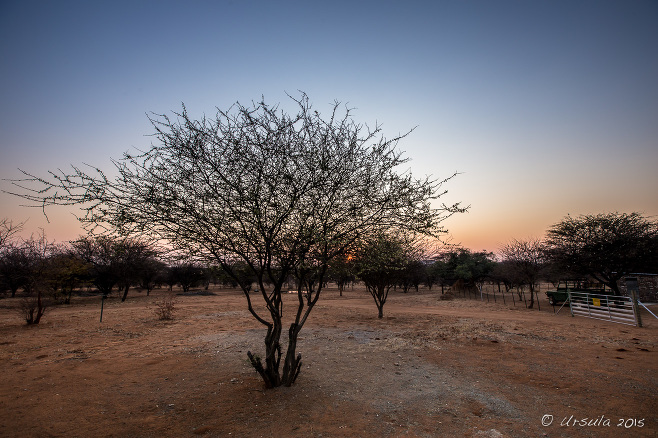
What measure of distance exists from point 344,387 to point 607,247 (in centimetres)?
2622

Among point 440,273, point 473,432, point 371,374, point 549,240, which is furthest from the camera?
point 440,273

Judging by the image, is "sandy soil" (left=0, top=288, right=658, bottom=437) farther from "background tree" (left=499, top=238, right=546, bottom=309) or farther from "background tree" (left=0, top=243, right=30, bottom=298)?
"background tree" (left=0, top=243, right=30, bottom=298)

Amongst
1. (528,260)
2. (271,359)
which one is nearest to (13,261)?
(271,359)

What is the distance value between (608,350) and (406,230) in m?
8.72

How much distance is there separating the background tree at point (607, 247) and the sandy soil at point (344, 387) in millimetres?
13469

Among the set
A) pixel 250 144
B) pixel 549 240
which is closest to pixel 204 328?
pixel 250 144

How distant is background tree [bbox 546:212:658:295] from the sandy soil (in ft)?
44.2

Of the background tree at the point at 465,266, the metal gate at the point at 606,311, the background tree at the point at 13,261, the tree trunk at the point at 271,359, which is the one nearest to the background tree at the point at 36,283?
the background tree at the point at 13,261

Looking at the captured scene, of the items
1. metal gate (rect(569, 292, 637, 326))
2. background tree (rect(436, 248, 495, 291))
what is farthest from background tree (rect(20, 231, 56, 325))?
background tree (rect(436, 248, 495, 291))

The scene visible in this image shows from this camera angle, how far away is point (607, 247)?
869 inches

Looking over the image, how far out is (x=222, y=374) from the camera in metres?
7.34

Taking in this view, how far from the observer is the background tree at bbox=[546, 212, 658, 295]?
21281 millimetres

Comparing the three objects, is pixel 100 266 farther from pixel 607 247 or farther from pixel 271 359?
pixel 607 247

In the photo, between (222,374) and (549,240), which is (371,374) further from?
(549,240)
